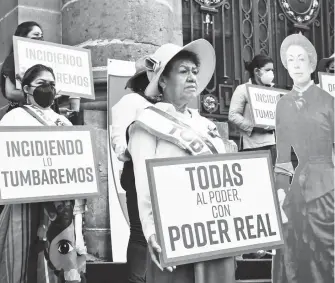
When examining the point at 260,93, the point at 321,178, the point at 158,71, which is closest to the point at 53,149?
the point at 158,71

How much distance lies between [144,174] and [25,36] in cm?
250

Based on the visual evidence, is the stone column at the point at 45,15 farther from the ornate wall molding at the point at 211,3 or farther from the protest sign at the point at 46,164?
the protest sign at the point at 46,164

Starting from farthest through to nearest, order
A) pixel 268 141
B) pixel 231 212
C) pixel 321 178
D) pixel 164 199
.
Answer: pixel 268 141 → pixel 321 178 → pixel 231 212 → pixel 164 199

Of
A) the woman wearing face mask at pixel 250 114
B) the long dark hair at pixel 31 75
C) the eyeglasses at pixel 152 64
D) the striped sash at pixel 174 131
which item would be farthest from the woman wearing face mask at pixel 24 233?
the woman wearing face mask at pixel 250 114

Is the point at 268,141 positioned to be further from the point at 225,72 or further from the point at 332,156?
the point at 225,72

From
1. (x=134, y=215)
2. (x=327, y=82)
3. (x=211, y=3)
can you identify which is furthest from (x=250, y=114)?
(x=211, y=3)

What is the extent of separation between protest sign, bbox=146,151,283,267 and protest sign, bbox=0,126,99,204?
3.88ft

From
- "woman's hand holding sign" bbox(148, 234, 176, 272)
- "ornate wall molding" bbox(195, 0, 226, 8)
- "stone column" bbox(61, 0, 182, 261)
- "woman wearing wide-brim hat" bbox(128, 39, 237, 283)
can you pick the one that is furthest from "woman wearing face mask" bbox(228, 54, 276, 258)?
"woman's hand holding sign" bbox(148, 234, 176, 272)

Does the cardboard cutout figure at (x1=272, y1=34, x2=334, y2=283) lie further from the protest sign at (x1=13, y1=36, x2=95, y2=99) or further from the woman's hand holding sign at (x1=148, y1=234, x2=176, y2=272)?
the woman's hand holding sign at (x1=148, y1=234, x2=176, y2=272)

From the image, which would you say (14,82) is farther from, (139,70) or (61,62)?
(139,70)

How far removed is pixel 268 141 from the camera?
5832 millimetres

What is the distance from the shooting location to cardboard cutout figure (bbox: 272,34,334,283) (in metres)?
4.68

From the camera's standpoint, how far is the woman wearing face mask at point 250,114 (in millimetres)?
5840

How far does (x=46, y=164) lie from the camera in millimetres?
4227
